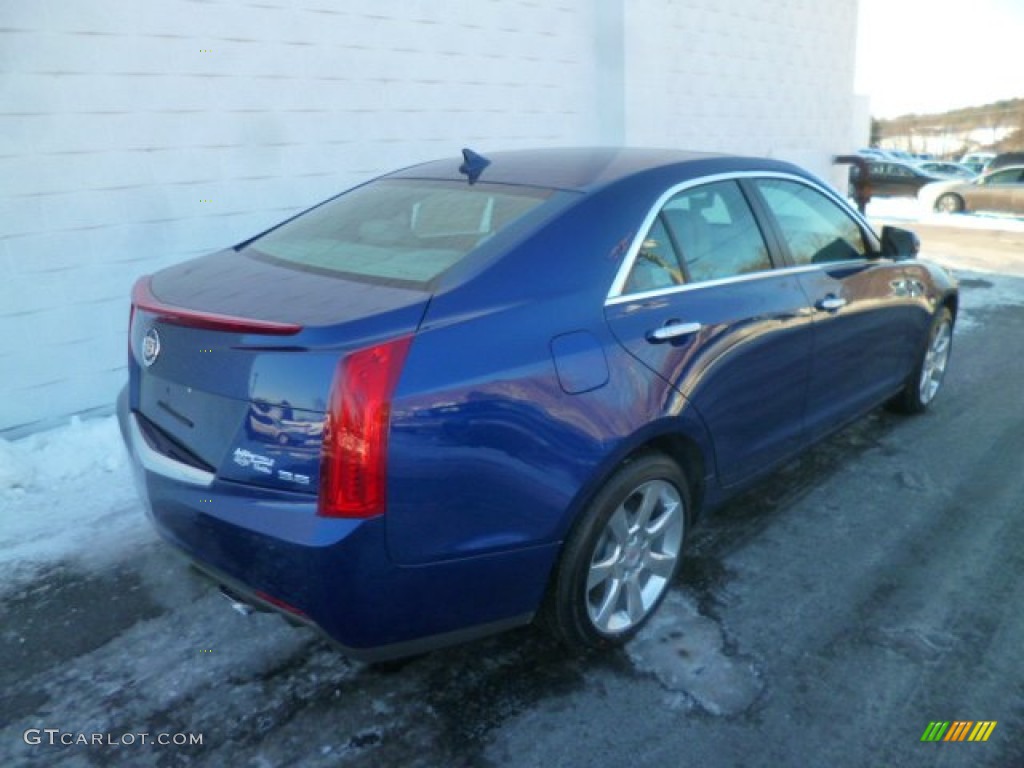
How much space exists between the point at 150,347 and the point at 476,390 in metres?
1.10

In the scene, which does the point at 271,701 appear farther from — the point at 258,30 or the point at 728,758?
the point at 258,30

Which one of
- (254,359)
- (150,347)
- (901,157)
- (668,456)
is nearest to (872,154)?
(901,157)

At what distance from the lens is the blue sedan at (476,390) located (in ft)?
6.84

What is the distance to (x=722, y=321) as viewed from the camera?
299cm

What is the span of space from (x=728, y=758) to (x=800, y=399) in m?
1.72

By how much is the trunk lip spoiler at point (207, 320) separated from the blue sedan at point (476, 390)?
0.04ft

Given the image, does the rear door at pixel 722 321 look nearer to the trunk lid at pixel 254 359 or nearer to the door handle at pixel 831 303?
the door handle at pixel 831 303

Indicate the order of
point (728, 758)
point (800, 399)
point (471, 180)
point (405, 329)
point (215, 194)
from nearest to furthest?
point (405, 329), point (728, 758), point (471, 180), point (800, 399), point (215, 194)

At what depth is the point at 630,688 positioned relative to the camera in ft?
8.63

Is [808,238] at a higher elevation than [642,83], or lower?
lower

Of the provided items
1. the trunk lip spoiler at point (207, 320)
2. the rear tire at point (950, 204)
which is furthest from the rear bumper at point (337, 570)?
the rear tire at point (950, 204)

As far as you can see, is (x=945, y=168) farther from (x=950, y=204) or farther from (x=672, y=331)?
(x=672, y=331)

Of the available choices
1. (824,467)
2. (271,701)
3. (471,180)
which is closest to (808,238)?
(824,467)

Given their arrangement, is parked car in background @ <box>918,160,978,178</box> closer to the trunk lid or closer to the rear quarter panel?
the rear quarter panel
